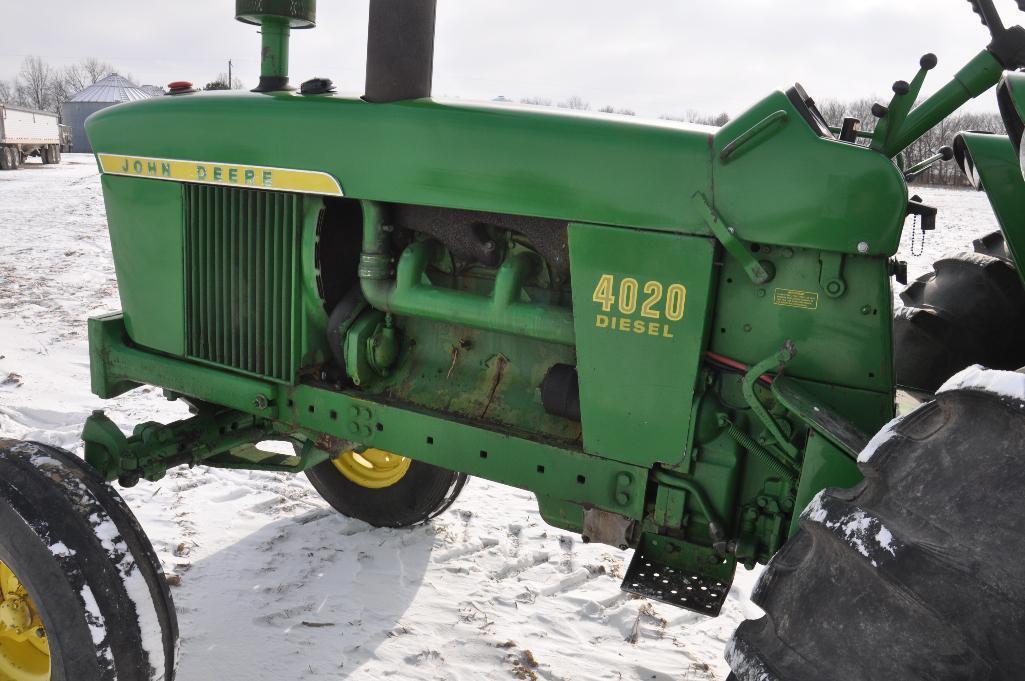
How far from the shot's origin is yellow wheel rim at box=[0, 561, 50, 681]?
8.13 feet

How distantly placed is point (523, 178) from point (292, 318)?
982mm

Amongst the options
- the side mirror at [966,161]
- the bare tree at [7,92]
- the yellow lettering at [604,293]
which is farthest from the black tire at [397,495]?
the bare tree at [7,92]

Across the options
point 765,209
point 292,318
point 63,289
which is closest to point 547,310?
point 765,209

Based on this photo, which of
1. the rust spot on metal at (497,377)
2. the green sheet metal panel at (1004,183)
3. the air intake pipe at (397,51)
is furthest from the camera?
the rust spot on metal at (497,377)

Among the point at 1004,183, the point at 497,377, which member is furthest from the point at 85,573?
the point at 1004,183

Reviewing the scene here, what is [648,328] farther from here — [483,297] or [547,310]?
[483,297]

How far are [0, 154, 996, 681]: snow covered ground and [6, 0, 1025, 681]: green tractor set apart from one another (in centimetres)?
56

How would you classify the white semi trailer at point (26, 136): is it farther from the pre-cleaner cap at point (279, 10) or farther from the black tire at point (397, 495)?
the pre-cleaner cap at point (279, 10)

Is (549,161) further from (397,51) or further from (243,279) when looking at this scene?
(243,279)

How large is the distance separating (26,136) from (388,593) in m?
28.7

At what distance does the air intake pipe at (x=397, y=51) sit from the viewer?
2.72m

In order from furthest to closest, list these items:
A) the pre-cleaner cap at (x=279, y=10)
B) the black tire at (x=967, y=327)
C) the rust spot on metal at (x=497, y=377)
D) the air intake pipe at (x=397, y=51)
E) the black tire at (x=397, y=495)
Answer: the black tire at (x=397, y=495)
the pre-cleaner cap at (x=279, y=10)
the black tire at (x=967, y=327)
the rust spot on metal at (x=497, y=377)
the air intake pipe at (x=397, y=51)

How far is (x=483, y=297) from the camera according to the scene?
2738 mm

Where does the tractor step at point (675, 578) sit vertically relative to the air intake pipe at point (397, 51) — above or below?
below
